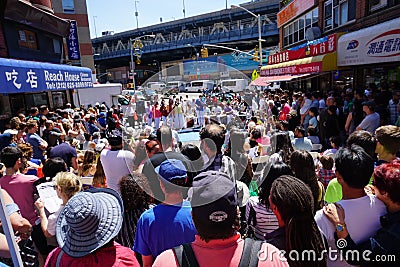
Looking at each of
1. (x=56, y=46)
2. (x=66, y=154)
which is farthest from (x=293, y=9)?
(x=66, y=154)

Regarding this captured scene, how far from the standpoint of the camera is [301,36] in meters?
18.9

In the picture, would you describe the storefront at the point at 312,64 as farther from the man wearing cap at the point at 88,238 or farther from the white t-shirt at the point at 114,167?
the man wearing cap at the point at 88,238

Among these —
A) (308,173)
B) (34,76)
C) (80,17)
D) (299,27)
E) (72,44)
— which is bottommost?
(308,173)

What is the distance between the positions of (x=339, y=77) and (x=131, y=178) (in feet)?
44.2

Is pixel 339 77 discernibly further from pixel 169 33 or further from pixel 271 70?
pixel 169 33

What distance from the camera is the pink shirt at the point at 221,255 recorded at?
1.28m

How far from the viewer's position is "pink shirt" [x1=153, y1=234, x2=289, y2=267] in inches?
50.5

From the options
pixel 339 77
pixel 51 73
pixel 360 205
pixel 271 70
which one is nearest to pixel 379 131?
pixel 360 205

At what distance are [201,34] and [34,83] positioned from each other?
4866 cm

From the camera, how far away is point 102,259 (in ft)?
5.10

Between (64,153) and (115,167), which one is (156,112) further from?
(115,167)

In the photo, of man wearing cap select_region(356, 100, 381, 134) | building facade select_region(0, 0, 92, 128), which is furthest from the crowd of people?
building facade select_region(0, 0, 92, 128)

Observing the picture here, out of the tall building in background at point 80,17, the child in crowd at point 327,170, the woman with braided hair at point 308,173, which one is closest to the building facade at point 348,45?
the child in crowd at point 327,170

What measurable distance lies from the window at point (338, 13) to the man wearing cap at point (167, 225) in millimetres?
12526
